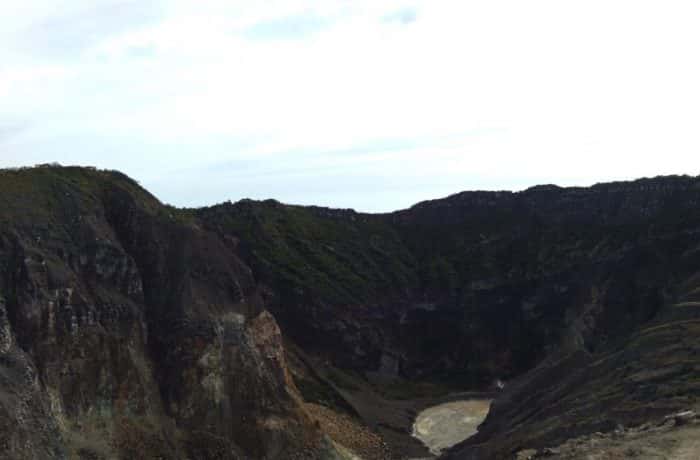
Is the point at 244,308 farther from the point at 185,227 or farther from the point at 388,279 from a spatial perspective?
the point at 388,279

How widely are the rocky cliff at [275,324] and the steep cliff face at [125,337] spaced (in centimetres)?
13

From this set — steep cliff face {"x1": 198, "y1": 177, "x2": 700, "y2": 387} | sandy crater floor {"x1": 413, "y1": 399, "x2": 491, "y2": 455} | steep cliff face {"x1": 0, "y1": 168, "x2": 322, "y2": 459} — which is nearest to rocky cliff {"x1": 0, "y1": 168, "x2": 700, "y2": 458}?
steep cliff face {"x1": 0, "y1": 168, "x2": 322, "y2": 459}

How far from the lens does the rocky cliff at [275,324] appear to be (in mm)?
58500

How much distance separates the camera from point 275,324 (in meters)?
76.9

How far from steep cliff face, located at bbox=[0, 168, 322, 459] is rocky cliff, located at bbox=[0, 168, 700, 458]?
5.2 inches

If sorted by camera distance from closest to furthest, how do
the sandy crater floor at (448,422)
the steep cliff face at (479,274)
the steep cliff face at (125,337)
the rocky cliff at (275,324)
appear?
1. the steep cliff face at (125,337)
2. the rocky cliff at (275,324)
3. the sandy crater floor at (448,422)
4. the steep cliff face at (479,274)

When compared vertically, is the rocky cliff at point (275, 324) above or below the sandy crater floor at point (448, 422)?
above

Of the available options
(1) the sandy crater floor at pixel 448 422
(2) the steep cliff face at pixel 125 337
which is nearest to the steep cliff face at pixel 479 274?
(1) the sandy crater floor at pixel 448 422

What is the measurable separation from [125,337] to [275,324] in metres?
16.2

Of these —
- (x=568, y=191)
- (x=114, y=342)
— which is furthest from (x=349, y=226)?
(x=114, y=342)

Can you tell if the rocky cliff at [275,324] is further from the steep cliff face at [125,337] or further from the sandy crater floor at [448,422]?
the sandy crater floor at [448,422]

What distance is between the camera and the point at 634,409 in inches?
2104

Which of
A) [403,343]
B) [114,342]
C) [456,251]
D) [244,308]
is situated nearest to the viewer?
[114,342]

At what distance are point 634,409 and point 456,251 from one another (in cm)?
7424
